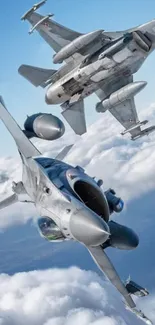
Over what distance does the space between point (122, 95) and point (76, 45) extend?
595cm

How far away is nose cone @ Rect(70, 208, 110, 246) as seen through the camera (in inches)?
549

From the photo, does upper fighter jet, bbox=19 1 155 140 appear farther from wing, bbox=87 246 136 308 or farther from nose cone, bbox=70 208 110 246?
nose cone, bbox=70 208 110 246

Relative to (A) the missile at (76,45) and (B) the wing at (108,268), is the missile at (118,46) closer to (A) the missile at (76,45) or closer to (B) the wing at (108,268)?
(A) the missile at (76,45)

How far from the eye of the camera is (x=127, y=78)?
35.8 m

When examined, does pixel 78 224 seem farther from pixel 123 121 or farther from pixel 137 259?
pixel 137 259

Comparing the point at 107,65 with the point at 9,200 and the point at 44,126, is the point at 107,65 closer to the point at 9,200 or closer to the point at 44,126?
the point at 44,126

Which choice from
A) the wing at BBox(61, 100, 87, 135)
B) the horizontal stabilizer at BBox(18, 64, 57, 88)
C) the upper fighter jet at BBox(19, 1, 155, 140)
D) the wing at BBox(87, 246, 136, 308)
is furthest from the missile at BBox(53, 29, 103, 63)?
the wing at BBox(87, 246, 136, 308)

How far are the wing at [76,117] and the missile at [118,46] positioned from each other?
7.00 m

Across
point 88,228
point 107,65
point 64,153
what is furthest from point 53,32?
point 88,228

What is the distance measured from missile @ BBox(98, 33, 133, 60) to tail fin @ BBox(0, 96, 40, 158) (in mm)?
12467

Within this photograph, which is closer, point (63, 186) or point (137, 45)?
point (63, 186)

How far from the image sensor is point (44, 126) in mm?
19484

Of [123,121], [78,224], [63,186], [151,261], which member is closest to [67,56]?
[123,121]

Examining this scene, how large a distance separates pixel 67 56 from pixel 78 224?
1944 centimetres
